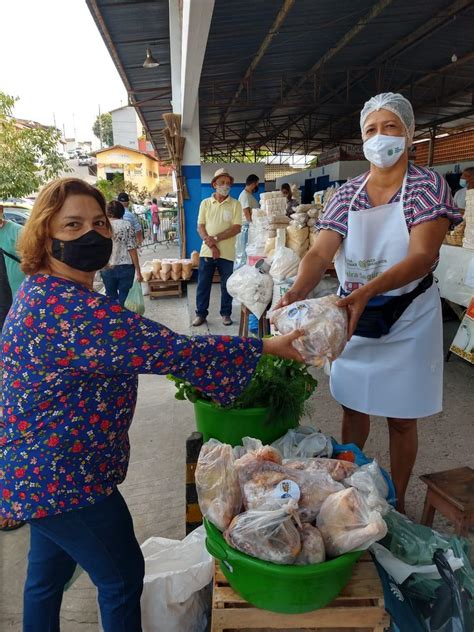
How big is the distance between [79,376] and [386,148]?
4.80ft

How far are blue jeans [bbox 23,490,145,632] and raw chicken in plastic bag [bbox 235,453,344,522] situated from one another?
1.33ft

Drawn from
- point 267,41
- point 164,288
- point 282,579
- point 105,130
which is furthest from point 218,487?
point 105,130

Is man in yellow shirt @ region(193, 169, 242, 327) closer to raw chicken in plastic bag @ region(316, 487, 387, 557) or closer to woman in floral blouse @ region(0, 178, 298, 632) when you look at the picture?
woman in floral blouse @ region(0, 178, 298, 632)

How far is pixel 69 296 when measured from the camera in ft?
4.04

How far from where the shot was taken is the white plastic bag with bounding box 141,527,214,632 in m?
1.66

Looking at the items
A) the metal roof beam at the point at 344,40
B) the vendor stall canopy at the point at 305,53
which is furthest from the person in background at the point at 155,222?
the metal roof beam at the point at 344,40

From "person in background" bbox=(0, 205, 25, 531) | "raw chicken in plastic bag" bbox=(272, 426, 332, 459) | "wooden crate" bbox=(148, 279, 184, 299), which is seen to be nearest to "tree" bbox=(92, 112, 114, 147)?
"wooden crate" bbox=(148, 279, 184, 299)

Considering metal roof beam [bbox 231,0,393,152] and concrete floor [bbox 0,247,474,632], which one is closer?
concrete floor [bbox 0,247,474,632]

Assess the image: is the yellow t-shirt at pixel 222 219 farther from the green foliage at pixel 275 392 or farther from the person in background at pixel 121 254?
the green foliage at pixel 275 392

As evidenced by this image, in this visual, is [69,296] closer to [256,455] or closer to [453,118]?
[256,455]

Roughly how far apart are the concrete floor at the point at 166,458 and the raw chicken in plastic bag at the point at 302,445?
53 centimetres

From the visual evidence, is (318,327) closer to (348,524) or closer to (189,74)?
(348,524)

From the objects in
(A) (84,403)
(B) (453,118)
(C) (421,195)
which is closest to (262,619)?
(A) (84,403)

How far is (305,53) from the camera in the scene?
899 centimetres
